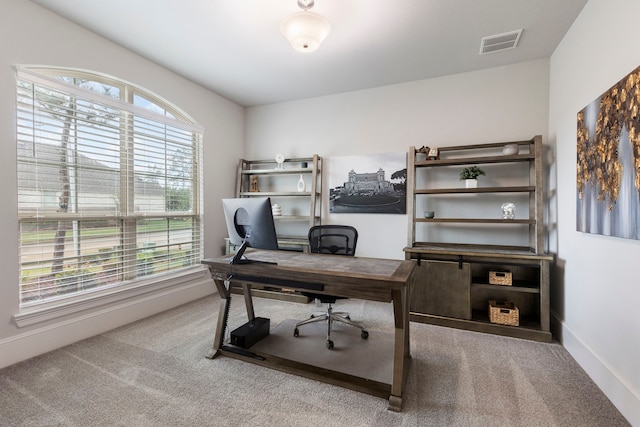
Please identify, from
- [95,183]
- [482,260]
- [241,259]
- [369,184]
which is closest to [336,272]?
[241,259]

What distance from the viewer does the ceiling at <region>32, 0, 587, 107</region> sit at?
2.26m

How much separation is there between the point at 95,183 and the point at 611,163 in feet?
13.6

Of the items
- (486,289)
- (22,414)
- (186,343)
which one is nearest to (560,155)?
(486,289)

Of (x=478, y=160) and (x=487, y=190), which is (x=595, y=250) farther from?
(x=478, y=160)

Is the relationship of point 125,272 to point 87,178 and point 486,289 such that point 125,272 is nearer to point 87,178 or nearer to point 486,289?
point 87,178

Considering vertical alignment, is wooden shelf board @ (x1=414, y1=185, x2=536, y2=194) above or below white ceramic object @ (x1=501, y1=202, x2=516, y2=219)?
above

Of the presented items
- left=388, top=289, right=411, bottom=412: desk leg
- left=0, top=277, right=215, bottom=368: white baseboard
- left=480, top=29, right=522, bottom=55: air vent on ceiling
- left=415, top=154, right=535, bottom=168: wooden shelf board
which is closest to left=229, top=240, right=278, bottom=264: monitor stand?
left=388, top=289, right=411, bottom=412: desk leg

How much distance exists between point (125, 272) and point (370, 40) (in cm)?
349

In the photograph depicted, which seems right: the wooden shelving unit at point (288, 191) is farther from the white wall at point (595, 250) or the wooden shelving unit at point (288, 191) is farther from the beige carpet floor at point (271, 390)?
the white wall at point (595, 250)

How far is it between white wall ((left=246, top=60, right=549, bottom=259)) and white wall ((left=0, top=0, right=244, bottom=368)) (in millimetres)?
1345

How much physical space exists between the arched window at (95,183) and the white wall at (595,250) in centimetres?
411

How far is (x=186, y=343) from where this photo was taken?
2520 millimetres

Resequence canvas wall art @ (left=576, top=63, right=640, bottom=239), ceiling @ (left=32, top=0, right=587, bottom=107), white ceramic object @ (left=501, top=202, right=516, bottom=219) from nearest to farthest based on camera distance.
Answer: canvas wall art @ (left=576, top=63, right=640, bottom=239)
ceiling @ (left=32, top=0, right=587, bottom=107)
white ceramic object @ (left=501, top=202, right=516, bottom=219)

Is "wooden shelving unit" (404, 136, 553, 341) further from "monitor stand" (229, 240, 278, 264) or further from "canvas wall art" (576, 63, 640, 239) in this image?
"monitor stand" (229, 240, 278, 264)
